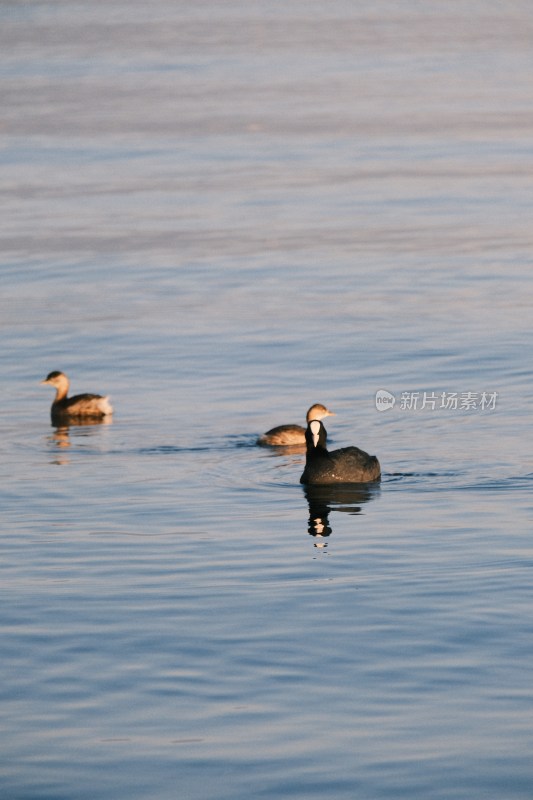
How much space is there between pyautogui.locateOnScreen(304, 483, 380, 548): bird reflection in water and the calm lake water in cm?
7

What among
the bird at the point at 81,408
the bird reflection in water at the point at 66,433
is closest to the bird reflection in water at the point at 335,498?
the bird reflection in water at the point at 66,433

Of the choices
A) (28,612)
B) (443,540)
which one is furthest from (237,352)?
(28,612)

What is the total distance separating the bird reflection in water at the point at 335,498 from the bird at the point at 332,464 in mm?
96

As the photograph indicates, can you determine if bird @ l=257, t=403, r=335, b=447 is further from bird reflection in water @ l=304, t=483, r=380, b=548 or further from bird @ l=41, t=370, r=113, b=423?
bird @ l=41, t=370, r=113, b=423

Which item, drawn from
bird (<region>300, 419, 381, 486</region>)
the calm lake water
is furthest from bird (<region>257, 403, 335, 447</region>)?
bird (<region>300, 419, 381, 486</region>)

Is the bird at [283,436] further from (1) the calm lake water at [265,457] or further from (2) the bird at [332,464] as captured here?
(2) the bird at [332,464]

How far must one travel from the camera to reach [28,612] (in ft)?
51.0

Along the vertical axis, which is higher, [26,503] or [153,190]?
[153,190]

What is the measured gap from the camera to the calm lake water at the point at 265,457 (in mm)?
12234

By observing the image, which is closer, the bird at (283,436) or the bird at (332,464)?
the bird at (332,464)

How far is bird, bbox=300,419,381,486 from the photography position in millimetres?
21484

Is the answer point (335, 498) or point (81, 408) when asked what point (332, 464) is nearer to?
point (335, 498)

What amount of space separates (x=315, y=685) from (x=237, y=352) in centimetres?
1756

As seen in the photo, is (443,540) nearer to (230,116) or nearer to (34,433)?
(34,433)
